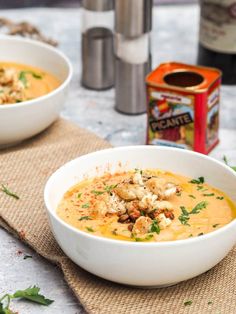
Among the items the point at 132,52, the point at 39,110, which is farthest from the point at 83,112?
the point at 39,110

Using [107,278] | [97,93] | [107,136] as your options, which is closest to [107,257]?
[107,278]

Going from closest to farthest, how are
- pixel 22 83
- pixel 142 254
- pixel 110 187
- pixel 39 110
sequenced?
pixel 142 254
pixel 110 187
pixel 39 110
pixel 22 83

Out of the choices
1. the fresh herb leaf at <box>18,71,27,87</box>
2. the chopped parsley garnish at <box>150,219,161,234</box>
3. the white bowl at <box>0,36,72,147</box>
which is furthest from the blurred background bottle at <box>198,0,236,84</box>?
the chopped parsley garnish at <box>150,219,161,234</box>

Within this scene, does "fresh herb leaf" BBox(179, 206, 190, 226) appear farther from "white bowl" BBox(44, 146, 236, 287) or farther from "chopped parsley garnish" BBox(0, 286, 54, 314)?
"chopped parsley garnish" BBox(0, 286, 54, 314)

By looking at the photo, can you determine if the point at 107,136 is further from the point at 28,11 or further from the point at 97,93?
the point at 28,11

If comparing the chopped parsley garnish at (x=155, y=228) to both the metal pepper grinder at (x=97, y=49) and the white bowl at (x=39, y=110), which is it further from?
the metal pepper grinder at (x=97, y=49)

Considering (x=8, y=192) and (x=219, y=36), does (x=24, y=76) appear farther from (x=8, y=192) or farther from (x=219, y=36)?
(x=219, y=36)
